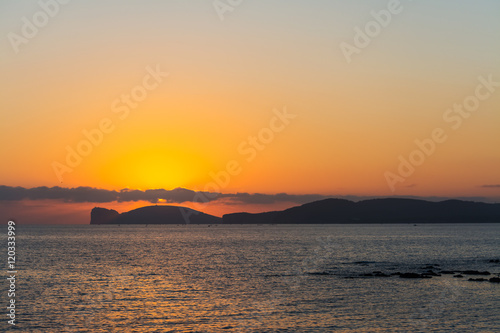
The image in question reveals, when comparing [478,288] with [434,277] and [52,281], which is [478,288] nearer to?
[434,277]

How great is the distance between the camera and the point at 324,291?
203 ft

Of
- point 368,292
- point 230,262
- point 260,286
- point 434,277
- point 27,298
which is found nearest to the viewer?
point 27,298

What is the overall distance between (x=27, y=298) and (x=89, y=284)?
13098mm

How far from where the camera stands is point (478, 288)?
6400 cm

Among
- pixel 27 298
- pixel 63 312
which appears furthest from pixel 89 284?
pixel 63 312

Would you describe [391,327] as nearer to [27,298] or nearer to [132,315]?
[132,315]

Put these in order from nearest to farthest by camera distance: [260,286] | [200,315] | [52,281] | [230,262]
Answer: [200,315] < [260,286] < [52,281] < [230,262]

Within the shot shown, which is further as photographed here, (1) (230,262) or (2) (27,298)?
(1) (230,262)

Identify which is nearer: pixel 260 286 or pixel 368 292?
pixel 368 292

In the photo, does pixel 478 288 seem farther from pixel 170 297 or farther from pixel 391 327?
pixel 170 297

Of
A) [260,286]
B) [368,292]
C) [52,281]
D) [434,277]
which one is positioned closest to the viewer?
[368,292]

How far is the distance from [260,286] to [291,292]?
6476mm

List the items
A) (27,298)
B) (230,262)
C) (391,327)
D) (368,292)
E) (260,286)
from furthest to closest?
(230,262) → (260,286) → (368,292) → (27,298) → (391,327)

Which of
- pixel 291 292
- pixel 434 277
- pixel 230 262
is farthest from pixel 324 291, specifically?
pixel 230 262
